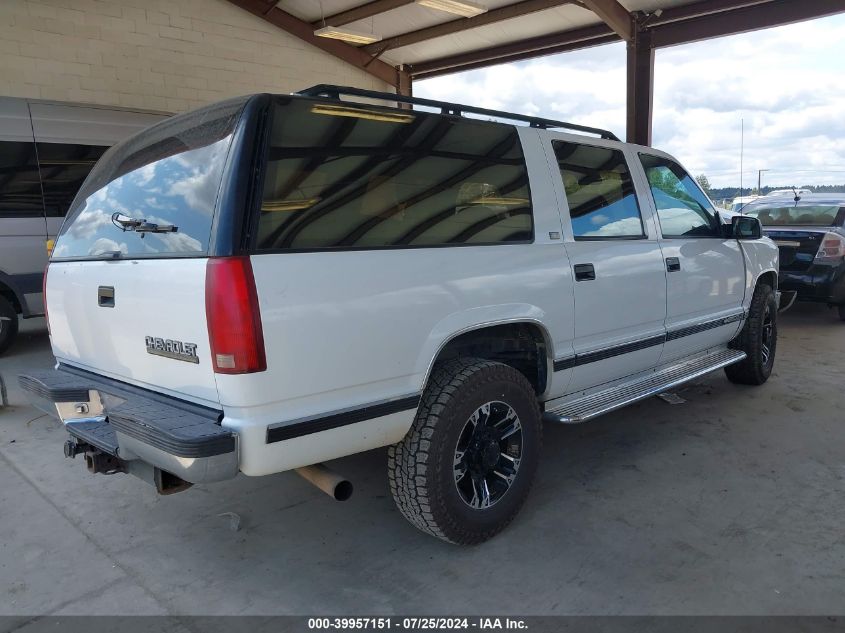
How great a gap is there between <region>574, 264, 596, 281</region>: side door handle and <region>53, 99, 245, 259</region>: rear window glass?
1.87 meters

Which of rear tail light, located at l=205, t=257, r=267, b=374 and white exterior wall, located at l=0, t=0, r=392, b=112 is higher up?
white exterior wall, located at l=0, t=0, r=392, b=112

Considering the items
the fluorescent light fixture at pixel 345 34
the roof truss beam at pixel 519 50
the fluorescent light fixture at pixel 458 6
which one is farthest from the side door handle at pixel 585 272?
the fluorescent light fixture at pixel 345 34

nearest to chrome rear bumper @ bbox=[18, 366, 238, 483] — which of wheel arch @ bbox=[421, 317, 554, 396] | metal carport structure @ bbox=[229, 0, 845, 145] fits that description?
wheel arch @ bbox=[421, 317, 554, 396]

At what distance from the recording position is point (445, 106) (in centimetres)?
311

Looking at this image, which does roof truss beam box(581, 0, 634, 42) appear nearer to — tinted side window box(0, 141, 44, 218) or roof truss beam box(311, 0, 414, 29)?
roof truss beam box(311, 0, 414, 29)

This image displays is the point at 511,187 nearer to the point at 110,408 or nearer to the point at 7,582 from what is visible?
the point at 110,408

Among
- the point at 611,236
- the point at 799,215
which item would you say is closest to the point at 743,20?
the point at 799,215

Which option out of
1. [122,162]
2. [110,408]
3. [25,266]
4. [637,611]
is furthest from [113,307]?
[25,266]

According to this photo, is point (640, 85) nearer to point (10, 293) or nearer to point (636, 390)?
point (636, 390)

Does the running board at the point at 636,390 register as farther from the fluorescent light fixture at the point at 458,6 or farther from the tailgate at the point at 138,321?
the fluorescent light fixture at the point at 458,6

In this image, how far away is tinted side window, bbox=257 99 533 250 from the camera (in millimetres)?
2396

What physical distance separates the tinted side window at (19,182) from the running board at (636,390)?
20.7 ft

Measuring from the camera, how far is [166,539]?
3080 millimetres

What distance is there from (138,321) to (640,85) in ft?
34.3
